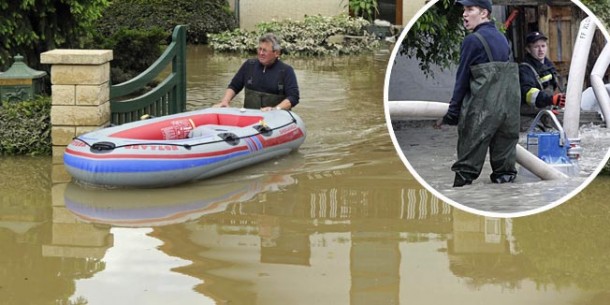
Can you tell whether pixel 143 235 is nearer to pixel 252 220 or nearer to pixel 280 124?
pixel 252 220

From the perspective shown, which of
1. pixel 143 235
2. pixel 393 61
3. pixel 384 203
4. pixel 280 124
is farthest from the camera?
pixel 280 124

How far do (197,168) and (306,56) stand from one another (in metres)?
10.9

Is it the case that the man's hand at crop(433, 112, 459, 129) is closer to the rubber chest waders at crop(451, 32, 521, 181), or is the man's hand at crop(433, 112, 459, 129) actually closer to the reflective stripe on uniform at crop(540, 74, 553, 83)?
the rubber chest waders at crop(451, 32, 521, 181)

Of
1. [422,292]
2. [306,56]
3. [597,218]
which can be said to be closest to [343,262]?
[422,292]

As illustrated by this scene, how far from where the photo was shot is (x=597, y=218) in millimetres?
7703

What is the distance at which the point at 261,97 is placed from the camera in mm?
10641

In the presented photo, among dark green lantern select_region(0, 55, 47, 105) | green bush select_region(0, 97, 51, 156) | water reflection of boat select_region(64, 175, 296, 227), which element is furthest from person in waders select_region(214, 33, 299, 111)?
dark green lantern select_region(0, 55, 47, 105)

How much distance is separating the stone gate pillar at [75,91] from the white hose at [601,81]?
7028 millimetres

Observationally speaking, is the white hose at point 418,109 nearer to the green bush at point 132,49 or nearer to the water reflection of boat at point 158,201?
the water reflection of boat at point 158,201

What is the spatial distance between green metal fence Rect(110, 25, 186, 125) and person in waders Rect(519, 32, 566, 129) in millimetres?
7448

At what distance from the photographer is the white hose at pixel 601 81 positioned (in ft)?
9.90

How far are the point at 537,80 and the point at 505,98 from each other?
4.4 inches

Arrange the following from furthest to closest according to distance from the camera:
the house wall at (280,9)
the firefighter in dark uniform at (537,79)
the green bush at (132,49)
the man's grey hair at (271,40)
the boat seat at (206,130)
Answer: the house wall at (280,9)
the green bush at (132,49)
the man's grey hair at (271,40)
the boat seat at (206,130)
the firefighter in dark uniform at (537,79)

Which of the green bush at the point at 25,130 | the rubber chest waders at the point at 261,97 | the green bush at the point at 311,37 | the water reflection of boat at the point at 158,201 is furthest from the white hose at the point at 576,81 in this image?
the green bush at the point at 311,37
